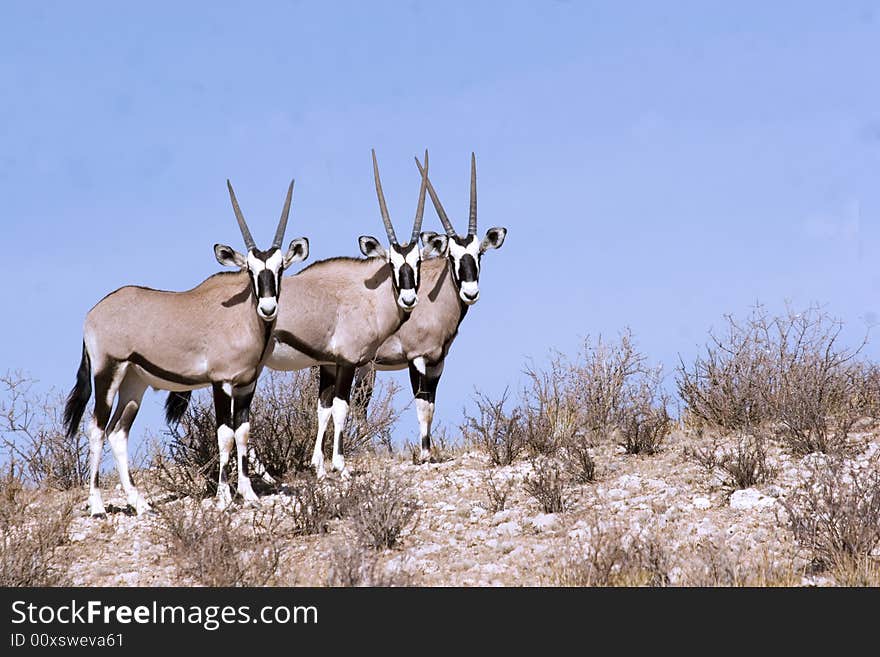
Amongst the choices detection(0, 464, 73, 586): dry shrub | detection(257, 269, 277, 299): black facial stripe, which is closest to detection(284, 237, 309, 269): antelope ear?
detection(257, 269, 277, 299): black facial stripe

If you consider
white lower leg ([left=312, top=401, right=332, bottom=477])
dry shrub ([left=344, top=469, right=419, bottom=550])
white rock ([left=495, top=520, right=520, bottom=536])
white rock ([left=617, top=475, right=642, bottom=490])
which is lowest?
white rock ([left=495, top=520, right=520, bottom=536])

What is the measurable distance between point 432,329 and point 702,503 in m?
4.70

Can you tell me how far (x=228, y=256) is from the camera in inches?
456

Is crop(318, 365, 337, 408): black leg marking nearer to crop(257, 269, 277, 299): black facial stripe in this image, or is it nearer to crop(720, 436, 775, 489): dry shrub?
crop(257, 269, 277, 299): black facial stripe

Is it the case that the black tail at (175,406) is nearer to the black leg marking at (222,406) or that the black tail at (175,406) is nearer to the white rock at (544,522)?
the black leg marking at (222,406)

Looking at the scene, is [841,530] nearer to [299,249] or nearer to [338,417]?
[338,417]

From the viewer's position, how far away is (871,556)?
8188 millimetres

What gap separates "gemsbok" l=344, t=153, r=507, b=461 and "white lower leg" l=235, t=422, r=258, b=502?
2.47 metres

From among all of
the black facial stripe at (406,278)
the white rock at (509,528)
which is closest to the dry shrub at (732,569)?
the white rock at (509,528)

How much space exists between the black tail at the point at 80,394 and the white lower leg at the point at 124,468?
772 mm

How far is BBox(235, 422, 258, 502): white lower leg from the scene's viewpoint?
11.0 m

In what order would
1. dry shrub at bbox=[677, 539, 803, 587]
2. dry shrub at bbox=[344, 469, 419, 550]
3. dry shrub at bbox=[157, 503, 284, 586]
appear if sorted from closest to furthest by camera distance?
dry shrub at bbox=[677, 539, 803, 587] → dry shrub at bbox=[157, 503, 284, 586] → dry shrub at bbox=[344, 469, 419, 550]

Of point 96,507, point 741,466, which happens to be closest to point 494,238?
point 741,466
